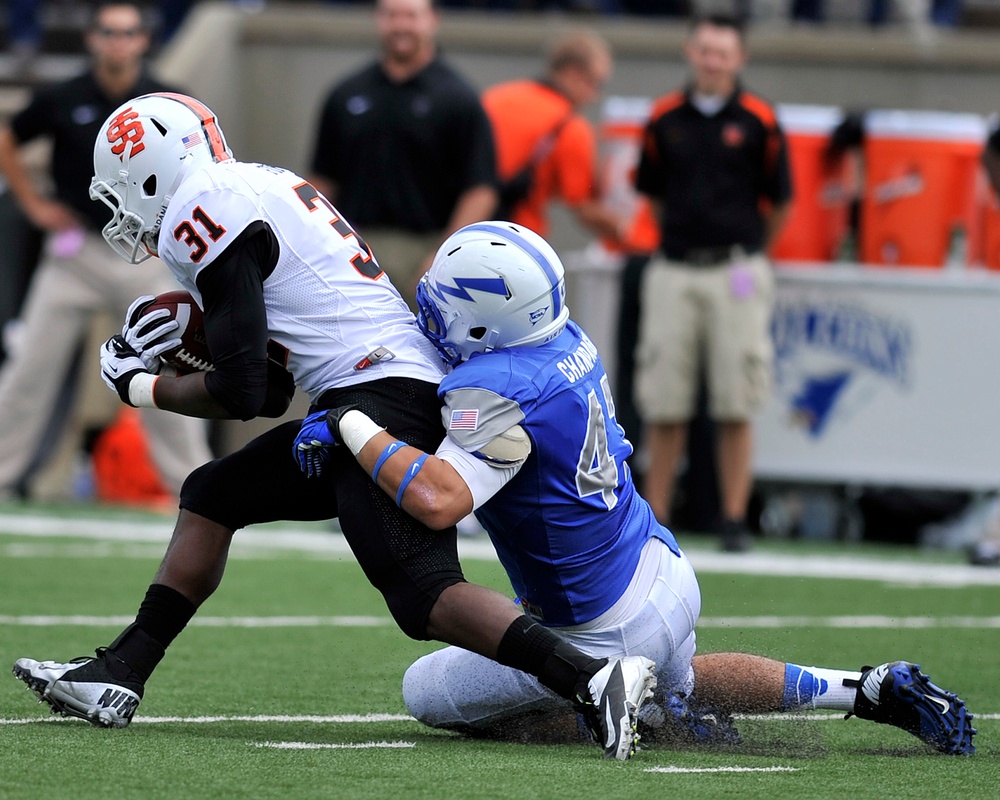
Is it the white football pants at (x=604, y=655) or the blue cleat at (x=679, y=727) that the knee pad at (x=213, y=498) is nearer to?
the white football pants at (x=604, y=655)

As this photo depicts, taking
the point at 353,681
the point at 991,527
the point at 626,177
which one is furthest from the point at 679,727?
the point at 626,177

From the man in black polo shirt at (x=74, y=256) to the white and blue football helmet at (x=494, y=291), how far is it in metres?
4.92

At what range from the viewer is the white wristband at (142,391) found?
4.23 m

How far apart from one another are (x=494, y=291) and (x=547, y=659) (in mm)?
822

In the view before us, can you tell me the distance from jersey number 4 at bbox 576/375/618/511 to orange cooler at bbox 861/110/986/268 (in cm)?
579

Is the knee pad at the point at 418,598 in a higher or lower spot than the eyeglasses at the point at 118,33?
lower

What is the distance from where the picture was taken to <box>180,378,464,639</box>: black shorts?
13.1 ft

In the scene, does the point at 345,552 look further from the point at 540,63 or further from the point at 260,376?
the point at 540,63

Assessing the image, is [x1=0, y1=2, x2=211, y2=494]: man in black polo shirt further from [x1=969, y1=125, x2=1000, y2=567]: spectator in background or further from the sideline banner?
[x1=969, y1=125, x2=1000, y2=567]: spectator in background

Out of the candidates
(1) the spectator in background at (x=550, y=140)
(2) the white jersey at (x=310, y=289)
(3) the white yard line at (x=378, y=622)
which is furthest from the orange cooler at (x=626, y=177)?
(2) the white jersey at (x=310, y=289)

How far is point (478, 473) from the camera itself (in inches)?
153

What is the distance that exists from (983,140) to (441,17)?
15.5 ft

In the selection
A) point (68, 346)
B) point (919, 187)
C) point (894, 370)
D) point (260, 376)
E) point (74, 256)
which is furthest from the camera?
point (919, 187)

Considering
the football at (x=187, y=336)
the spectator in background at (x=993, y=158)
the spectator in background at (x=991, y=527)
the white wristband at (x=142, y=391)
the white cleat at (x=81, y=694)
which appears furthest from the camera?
the spectator in background at (x=993, y=158)
